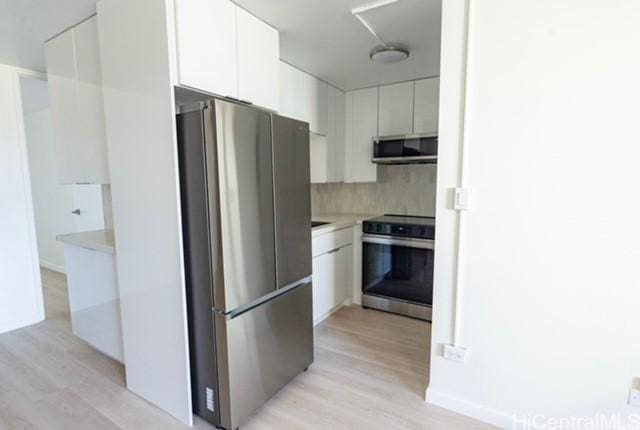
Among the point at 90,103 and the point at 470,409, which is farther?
the point at 90,103

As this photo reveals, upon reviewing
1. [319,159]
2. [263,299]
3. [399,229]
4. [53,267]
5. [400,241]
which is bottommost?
[53,267]

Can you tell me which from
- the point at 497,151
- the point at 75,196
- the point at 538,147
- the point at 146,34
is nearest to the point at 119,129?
the point at 146,34

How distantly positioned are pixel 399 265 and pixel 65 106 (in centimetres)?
303

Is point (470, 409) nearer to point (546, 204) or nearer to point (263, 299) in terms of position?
point (546, 204)

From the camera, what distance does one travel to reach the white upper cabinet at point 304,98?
2625mm

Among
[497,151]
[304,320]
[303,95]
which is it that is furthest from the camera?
[303,95]

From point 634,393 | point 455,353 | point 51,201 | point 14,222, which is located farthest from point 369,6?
point 51,201

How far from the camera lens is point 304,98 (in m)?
2.87

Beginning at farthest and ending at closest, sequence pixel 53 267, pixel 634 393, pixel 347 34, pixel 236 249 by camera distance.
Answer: pixel 53 267, pixel 347 34, pixel 236 249, pixel 634 393

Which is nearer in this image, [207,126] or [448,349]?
[207,126]

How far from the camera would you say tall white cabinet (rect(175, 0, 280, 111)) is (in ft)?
5.09

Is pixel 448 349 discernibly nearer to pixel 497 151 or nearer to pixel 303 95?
pixel 497 151

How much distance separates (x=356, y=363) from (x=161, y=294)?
56.7 inches

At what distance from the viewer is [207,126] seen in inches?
58.1
